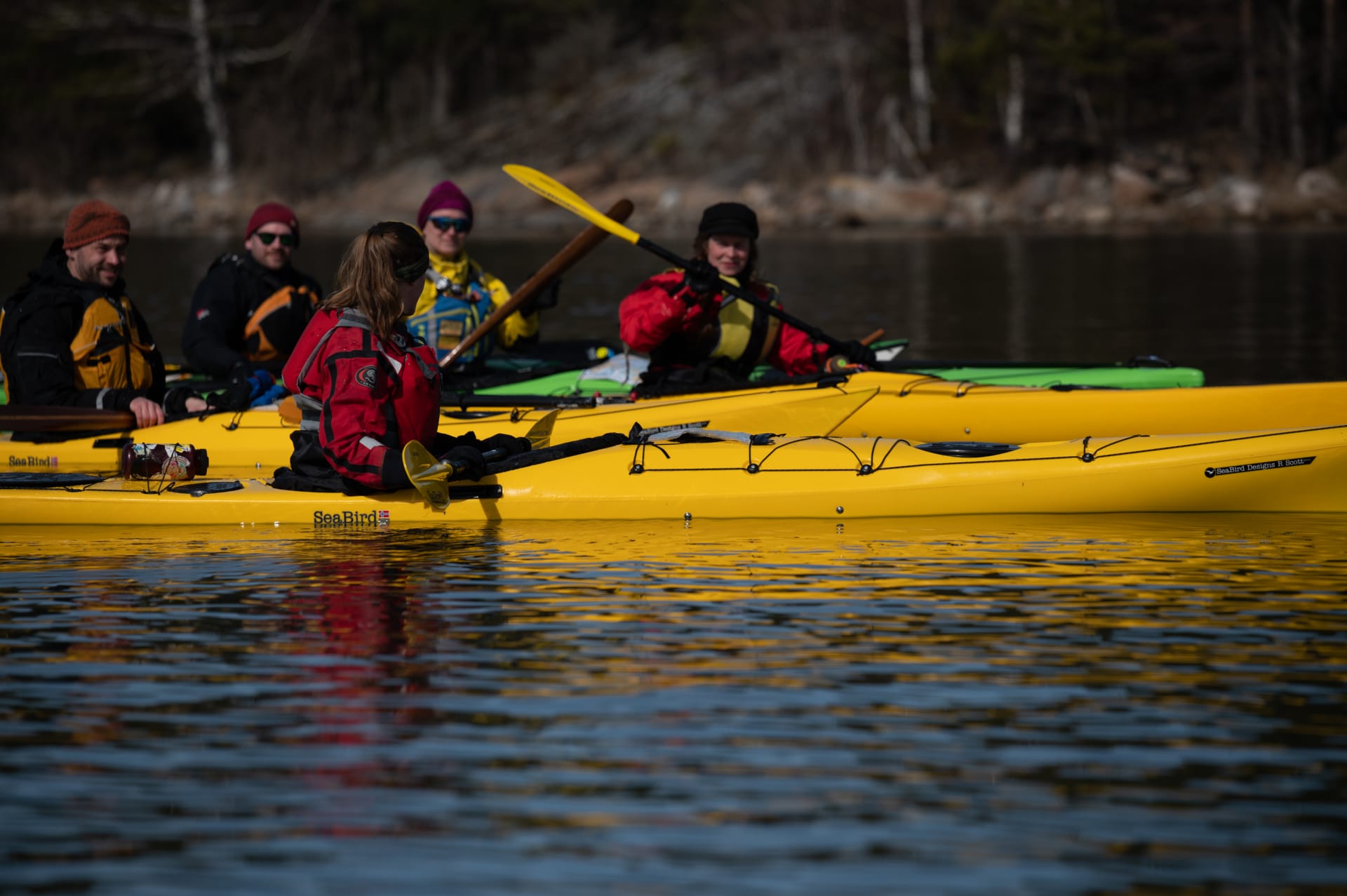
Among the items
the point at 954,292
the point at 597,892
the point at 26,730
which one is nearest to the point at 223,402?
the point at 26,730

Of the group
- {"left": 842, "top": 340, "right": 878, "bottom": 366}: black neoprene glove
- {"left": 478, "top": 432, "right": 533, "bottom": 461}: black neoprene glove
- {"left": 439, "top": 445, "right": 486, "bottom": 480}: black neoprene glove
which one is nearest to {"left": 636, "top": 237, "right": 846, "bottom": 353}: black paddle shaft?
{"left": 842, "top": 340, "right": 878, "bottom": 366}: black neoprene glove

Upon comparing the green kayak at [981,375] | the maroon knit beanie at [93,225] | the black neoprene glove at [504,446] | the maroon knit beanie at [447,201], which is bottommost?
the black neoprene glove at [504,446]

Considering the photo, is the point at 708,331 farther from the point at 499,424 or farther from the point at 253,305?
the point at 253,305

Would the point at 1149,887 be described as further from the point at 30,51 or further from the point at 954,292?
the point at 30,51

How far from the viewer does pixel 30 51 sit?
34.8 meters

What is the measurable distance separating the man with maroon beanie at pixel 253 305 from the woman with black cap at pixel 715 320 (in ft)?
5.81

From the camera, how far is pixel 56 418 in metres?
7.29

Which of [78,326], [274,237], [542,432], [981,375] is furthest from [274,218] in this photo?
[981,375]

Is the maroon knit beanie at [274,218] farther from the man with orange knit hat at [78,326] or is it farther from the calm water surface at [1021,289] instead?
the calm water surface at [1021,289]

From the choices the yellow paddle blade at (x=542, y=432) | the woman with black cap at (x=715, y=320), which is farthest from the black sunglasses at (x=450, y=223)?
the yellow paddle blade at (x=542, y=432)

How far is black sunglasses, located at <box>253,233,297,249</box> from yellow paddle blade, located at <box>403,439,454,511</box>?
2.55 m

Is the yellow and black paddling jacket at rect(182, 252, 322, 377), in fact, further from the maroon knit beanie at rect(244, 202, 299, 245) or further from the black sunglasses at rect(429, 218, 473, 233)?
the black sunglasses at rect(429, 218, 473, 233)

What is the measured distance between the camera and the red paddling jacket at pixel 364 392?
18.7ft

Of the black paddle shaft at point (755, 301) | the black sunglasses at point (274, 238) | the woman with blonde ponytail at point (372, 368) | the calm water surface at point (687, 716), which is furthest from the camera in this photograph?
the black sunglasses at point (274, 238)
